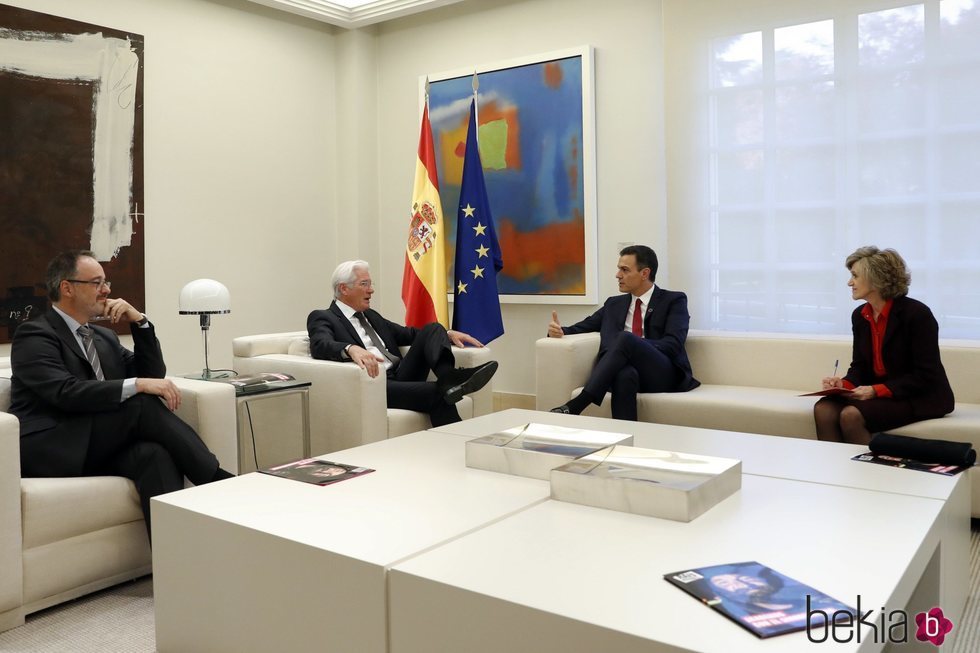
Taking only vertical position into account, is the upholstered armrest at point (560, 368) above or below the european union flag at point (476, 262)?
below

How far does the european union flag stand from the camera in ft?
18.6

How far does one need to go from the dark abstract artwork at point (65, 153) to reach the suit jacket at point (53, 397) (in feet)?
6.35

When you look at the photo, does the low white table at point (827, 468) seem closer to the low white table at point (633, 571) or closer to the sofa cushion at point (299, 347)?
the low white table at point (633, 571)

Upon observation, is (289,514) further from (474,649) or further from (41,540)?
(41,540)

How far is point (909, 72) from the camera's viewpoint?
184 inches

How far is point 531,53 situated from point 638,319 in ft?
7.76

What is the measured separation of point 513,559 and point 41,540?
5.88 feet

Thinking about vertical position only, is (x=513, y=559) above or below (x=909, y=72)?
below

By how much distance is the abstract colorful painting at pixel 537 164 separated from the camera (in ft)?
19.3

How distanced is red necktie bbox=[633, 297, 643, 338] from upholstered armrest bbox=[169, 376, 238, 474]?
8.14 ft

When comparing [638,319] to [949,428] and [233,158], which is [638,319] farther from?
[233,158]

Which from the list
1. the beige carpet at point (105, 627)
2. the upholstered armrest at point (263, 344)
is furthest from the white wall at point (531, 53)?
the beige carpet at point (105, 627)

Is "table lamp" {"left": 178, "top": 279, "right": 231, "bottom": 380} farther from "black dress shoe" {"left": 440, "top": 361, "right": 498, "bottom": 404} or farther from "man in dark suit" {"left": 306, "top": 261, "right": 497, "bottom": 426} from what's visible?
"black dress shoe" {"left": 440, "top": 361, "right": 498, "bottom": 404}

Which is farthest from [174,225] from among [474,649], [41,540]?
[474,649]
